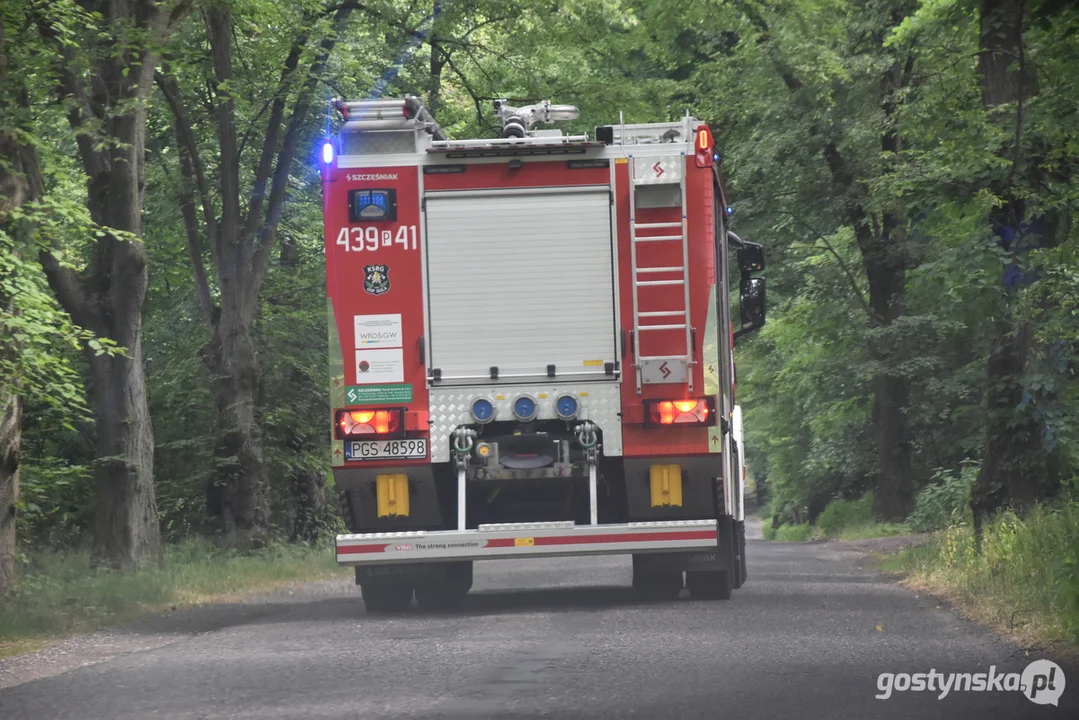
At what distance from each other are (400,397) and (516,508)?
152 centimetres

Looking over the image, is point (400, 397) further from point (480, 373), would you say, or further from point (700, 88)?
point (700, 88)

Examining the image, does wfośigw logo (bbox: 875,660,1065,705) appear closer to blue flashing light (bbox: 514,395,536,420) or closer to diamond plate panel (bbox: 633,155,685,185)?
blue flashing light (bbox: 514,395,536,420)

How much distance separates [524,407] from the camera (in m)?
12.9

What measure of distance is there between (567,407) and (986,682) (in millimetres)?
5312

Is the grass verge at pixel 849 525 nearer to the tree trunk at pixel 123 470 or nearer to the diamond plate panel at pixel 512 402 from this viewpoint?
the tree trunk at pixel 123 470

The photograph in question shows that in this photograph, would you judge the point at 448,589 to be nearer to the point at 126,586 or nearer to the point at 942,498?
the point at 126,586

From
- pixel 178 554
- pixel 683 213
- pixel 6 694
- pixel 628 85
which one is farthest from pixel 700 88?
pixel 6 694

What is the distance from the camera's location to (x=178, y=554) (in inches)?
800

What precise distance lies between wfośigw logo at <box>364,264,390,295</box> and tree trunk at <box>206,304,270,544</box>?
988 centimetres

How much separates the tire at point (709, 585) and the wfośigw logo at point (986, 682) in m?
5.01

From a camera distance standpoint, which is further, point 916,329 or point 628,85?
point 916,329

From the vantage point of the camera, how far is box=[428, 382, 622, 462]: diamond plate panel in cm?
1286

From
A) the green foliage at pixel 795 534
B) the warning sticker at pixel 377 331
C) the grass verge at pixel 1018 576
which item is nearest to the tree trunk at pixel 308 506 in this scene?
the grass verge at pixel 1018 576

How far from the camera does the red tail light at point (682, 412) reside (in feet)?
41.8
